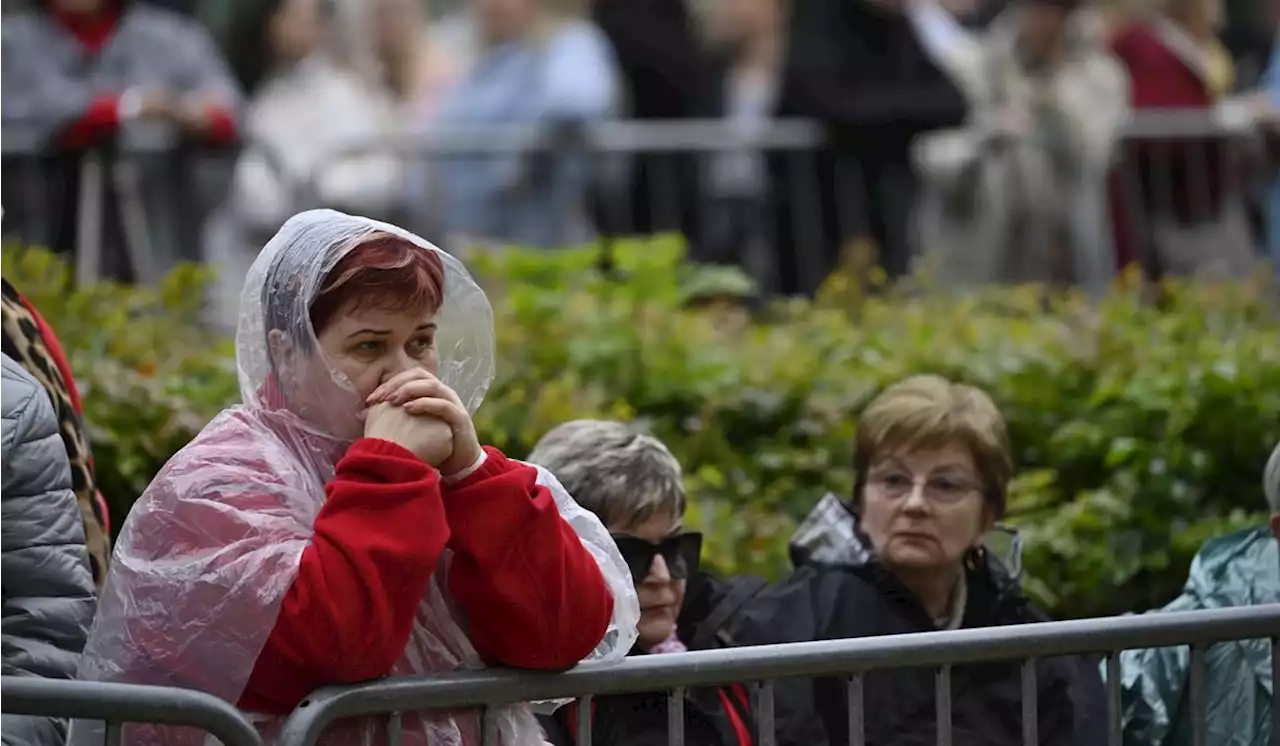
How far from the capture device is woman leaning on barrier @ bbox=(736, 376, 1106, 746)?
4.58 m

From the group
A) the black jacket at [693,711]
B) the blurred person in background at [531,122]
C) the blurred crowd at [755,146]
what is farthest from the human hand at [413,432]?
the blurred person in background at [531,122]

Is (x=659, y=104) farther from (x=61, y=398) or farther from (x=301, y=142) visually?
(x=61, y=398)

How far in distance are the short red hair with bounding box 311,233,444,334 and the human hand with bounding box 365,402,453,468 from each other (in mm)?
182

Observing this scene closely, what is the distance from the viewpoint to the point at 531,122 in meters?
10.5

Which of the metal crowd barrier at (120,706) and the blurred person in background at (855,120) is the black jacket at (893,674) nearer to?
the metal crowd barrier at (120,706)

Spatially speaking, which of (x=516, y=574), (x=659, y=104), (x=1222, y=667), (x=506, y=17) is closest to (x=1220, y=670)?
(x=1222, y=667)

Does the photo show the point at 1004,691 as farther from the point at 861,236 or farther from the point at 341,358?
the point at 861,236

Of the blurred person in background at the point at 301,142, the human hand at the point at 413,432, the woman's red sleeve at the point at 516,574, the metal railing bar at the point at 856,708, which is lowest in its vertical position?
the metal railing bar at the point at 856,708

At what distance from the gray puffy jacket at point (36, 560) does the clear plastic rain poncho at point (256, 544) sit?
15 centimetres

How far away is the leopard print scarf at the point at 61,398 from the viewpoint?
13.5ft

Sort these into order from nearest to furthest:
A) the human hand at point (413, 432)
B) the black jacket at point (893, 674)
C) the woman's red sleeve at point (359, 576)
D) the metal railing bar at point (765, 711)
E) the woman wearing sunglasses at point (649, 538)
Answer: the woman's red sleeve at point (359, 576) → the human hand at point (413, 432) → the metal railing bar at point (765, 711) → the woman wearing sunglasses at point (649, 538) → the black jacket at point (893, 674)

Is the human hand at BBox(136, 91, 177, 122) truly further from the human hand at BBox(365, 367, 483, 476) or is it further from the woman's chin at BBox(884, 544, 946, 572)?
the human hand at BBox(365, 367, 483, 476)

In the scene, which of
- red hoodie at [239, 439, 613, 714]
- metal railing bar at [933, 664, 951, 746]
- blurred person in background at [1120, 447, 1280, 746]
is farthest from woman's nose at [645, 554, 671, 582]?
blurred person in background at [1120, 447, 1280, 746]

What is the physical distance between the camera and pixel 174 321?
754 cm
